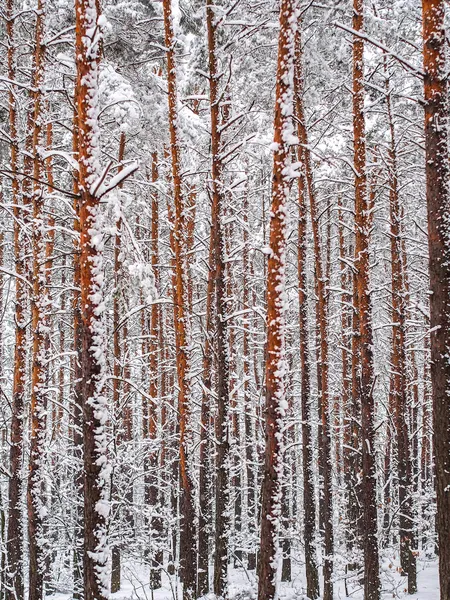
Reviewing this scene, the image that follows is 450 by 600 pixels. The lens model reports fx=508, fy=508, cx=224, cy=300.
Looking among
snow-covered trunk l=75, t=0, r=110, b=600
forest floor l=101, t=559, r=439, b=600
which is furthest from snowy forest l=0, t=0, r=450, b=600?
forest floor l=101, t=559, r=439, b=600

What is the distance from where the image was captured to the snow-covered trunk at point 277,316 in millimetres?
6973

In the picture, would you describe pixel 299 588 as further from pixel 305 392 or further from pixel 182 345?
pixel 182 345

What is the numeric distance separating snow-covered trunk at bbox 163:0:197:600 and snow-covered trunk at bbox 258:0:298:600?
360 centimetres

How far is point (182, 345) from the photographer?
1095 cm

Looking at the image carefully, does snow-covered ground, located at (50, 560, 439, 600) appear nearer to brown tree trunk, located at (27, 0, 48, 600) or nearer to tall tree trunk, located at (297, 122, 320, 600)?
tall tree trunk, located at (297, 122, 320, 600)

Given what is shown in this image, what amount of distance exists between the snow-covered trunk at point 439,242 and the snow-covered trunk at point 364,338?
3780 millimetres

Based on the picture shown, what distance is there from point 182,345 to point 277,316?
4.03 metres

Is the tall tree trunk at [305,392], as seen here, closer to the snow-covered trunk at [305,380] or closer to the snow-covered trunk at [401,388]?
the snow-covered trunk at [305,380]

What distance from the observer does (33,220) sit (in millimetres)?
9289

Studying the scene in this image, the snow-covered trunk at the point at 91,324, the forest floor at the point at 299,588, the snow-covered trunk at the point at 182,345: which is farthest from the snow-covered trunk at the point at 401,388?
the snow-covered trunk at the point at 91,324

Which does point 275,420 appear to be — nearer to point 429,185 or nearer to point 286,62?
point 429,185

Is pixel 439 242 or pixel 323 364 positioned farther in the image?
pixel 323 364


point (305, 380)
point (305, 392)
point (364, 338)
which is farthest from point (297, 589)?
point (364, 338)

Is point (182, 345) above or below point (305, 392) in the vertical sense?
above
